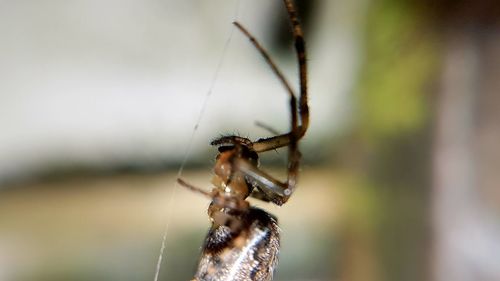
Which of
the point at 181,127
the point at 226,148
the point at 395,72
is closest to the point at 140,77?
the point at 181,127

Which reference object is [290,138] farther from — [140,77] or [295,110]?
[140,77]

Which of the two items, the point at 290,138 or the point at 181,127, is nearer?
the point at 290,138

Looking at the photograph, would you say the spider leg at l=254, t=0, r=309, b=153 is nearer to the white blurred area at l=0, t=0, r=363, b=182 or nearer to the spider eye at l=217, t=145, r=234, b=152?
the spider eye at l=217, t=145, r=234, b=152

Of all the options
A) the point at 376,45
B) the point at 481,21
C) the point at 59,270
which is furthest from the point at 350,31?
the point at 59,270

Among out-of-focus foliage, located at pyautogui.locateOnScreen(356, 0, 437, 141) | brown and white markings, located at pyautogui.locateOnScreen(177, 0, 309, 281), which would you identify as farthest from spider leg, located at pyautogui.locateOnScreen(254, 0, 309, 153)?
out-of-focus foliage, located at pyautogui.locateOnScreen(356, 0, 437, 141)

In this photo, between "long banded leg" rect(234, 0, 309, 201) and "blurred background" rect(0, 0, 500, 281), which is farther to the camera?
"blurred background" rect(0, 0, 500, 281)

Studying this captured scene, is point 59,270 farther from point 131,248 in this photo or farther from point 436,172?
point 436,172

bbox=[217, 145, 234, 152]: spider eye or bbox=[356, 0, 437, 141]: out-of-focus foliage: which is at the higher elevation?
bbox=[356, 0, 437, 141]: out-of-focus foliage
